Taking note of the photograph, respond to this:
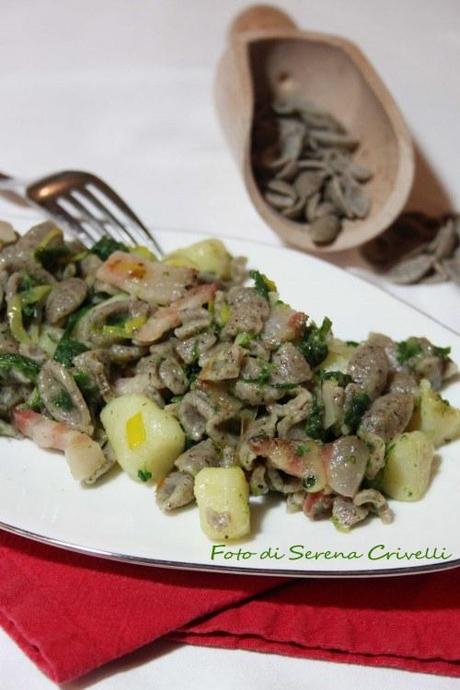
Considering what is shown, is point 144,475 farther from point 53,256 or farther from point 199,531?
point 53,256

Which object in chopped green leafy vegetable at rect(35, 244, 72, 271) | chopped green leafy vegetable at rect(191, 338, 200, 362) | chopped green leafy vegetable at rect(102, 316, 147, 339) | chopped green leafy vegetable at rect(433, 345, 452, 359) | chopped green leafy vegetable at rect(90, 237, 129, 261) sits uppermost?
chopped green leafy vegetable at rect(35, 244, 72, 271)

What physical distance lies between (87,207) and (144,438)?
1.22m

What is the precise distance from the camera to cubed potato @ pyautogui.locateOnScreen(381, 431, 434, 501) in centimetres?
217

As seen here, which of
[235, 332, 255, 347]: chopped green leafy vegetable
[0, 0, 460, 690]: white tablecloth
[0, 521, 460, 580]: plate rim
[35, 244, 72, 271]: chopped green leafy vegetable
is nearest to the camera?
[0, 521, 460, 580]: plate rim

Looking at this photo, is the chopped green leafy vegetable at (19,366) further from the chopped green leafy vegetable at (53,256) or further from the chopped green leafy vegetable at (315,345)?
the chopped green leafy vegetable at (315,345)

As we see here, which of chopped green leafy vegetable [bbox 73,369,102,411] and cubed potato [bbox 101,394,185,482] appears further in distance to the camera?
Answer: chopped green leafy vegetable [bbox 73,369,102,411]

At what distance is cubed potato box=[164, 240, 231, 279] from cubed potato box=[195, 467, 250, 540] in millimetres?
852

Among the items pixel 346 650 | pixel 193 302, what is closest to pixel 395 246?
pixel 193 302

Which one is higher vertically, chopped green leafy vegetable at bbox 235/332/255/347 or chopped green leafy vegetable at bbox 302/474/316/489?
chopped green leafy vegetable at bbox 235/332/255/347

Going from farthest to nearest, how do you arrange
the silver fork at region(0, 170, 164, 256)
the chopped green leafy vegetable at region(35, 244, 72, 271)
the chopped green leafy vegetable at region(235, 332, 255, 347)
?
1. the silver fork at region(0, 170, 164, 256)
2. the chopped green leafy vegetable at region(35, 244, 72, 271)
3. the chopped green leafy vegetable at region(235, 332, 255, 347)

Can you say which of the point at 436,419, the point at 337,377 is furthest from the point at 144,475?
the point at 436,419

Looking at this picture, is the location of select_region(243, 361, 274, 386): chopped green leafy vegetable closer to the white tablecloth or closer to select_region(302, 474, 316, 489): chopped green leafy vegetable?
select_region(302, 474, 316, 489): chopped green leafy vegetable

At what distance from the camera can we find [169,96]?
4113 mm

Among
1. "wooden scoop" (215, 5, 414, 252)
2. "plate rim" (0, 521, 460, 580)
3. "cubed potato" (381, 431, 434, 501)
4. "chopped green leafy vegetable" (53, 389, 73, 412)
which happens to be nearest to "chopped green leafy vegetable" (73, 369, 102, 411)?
"chopped green leafy vegetable" (53, 389, 73, 412)
